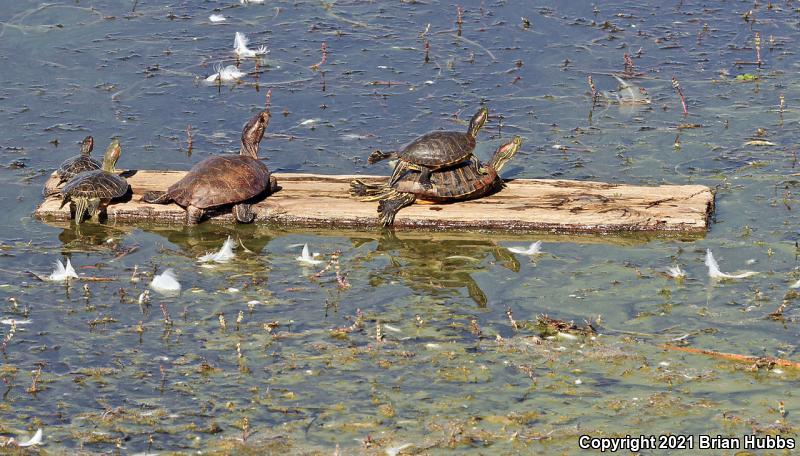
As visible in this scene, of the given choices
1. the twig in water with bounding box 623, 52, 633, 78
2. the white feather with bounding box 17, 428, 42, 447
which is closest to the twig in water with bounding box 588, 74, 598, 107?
the twig in water with bounding box 623, 52, 633, 78

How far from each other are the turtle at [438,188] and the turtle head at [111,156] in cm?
223

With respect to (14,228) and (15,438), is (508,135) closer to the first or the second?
(14,228)

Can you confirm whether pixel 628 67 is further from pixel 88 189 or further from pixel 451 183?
pixel 88 189

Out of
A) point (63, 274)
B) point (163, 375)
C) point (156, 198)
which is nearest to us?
point (163, 375)

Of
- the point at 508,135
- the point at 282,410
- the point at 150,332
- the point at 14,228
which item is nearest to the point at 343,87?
the point at 508,135

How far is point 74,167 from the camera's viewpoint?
10.8m

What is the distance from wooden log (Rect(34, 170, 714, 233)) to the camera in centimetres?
998

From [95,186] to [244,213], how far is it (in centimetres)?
125

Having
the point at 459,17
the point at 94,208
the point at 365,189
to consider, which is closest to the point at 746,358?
the point at 365,189

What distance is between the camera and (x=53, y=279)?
9188 mm

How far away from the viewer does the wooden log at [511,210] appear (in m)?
9.98

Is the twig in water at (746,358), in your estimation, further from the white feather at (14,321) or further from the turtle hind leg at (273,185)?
the white feather at (14,321)

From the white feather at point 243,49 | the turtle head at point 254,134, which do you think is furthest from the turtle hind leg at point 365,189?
the white feather at point 243,49

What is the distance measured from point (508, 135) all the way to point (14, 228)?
4826 mm
